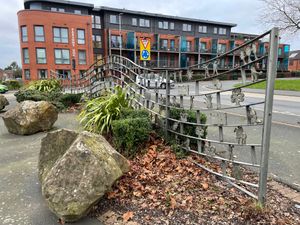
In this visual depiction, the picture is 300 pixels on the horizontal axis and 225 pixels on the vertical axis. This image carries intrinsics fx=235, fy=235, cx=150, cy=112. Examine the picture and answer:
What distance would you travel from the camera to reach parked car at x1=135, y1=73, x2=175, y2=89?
3.88m

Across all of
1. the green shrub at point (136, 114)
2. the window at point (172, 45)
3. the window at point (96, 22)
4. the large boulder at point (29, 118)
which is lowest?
the large boulder at point (29, 118)

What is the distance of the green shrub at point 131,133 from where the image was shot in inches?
147

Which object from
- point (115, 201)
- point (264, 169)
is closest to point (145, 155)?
point (115, 201)

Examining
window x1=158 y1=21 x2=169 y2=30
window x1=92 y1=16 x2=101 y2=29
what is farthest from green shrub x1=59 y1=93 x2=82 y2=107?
window x1=158 y1=21 x2=169 y2=30

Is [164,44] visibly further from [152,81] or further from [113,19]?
[152,81]

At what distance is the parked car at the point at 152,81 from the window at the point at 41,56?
96.0 ft

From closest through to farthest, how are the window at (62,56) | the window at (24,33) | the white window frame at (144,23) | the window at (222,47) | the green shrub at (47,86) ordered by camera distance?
the green shrub at (47,86) → the window at (24,33) → the window at (62,56) → the white window frame at (144,23) → the window at (222,47)

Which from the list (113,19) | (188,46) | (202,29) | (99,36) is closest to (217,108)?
(99,36)

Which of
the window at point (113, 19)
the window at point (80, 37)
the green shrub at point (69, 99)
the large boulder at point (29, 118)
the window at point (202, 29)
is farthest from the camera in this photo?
the window at point (202, 29)

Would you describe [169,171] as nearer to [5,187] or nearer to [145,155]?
[145,155]

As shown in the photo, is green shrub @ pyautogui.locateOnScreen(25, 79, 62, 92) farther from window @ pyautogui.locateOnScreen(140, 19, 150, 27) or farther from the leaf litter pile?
window @ pyautogui.locateOnScreen(140, 19, 150, 27)

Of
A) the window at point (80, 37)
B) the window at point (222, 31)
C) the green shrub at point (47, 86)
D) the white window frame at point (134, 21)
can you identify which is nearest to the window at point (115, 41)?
the white window frame at point (134, 21)

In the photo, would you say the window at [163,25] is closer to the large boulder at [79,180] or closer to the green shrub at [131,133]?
the green shrub at [131,133]

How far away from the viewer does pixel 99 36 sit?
36.7 meters
